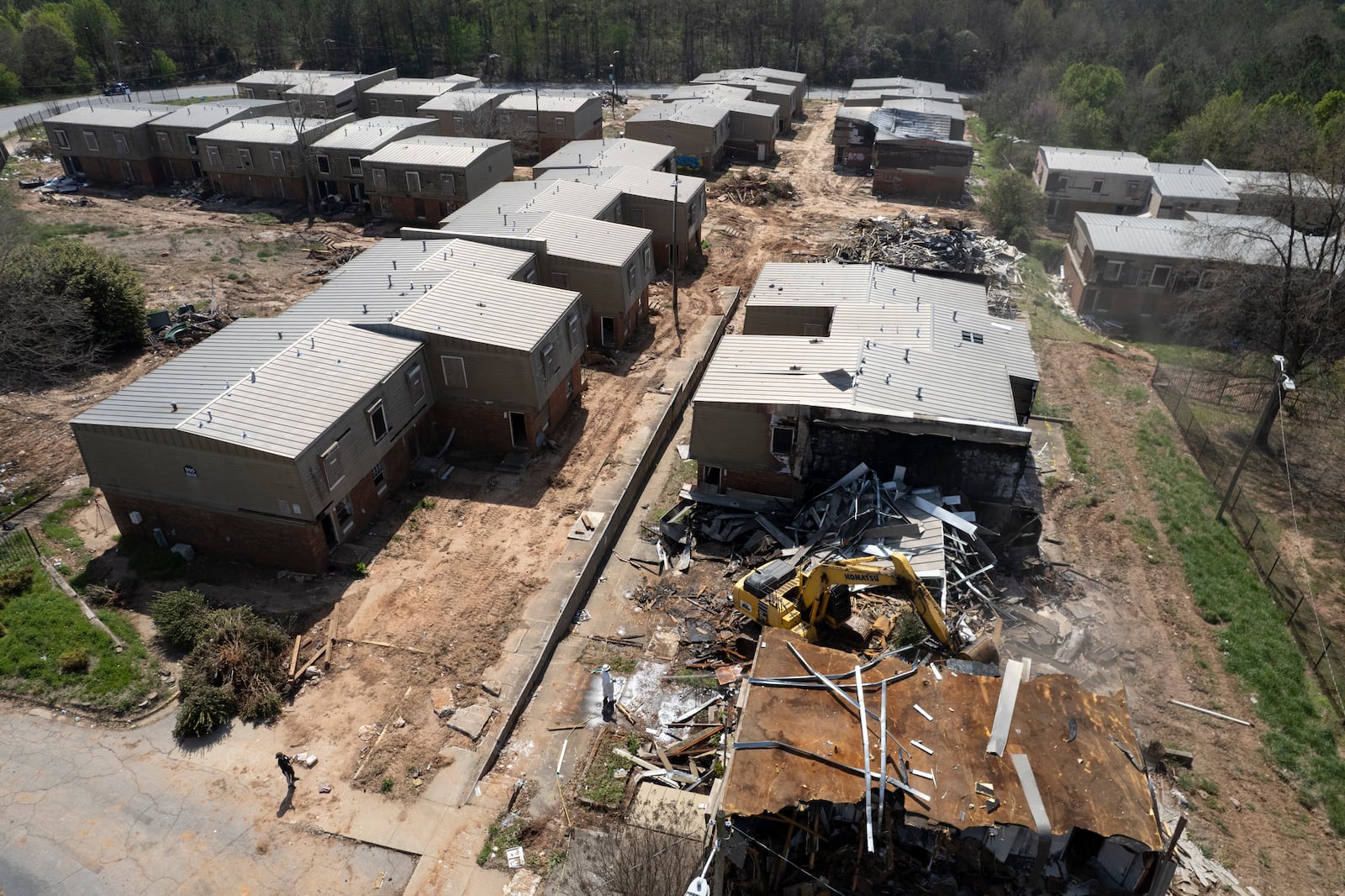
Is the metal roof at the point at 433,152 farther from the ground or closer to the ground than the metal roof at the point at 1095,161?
farther from the ground

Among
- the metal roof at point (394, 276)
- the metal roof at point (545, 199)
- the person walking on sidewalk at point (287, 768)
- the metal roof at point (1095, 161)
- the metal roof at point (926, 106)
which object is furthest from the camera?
the metal roof at point (926, 106)

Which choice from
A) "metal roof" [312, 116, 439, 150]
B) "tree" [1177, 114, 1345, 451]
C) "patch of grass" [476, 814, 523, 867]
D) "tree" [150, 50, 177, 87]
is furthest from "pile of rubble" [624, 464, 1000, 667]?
"tree" [150, 50, 177, 87]

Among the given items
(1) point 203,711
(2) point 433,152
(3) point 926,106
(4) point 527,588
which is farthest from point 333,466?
(3) point 926,106

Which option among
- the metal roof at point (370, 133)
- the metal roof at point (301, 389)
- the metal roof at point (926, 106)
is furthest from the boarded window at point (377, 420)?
the metal roof at point (926, 106)

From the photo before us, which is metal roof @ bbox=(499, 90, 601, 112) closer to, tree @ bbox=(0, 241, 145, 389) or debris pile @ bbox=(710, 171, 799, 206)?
debris pile @ bbox=(710, 171, 799, 206)

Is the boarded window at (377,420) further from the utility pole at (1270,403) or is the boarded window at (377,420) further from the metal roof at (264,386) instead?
the utility pole at (1270,403)

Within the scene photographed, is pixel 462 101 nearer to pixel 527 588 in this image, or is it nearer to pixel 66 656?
pixel 527 588
